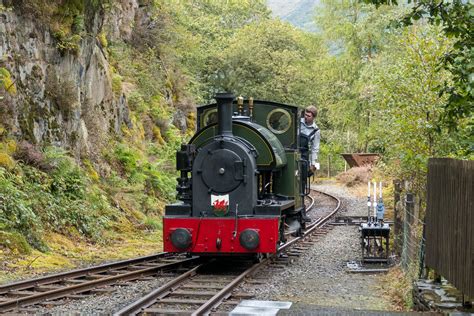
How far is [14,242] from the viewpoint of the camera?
11961mm

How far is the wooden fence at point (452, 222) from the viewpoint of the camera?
21.1ft

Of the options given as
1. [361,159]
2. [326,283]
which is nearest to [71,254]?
[326,283]

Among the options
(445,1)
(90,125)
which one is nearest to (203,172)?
(445,1)

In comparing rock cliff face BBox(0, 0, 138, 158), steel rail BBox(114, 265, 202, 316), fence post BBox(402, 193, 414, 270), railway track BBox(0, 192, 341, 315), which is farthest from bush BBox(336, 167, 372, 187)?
steel rail BBox(114, 265, 202, 316)

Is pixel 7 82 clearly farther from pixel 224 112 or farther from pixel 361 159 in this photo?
pixel 361 159

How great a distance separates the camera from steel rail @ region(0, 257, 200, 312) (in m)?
8.10

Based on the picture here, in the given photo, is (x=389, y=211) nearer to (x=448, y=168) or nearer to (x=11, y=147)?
(x=11, y=147)

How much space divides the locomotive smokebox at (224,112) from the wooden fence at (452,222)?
3717 millimetres

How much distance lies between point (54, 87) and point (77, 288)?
25.9 feet

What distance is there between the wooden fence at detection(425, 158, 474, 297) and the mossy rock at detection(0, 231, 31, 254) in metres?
6.88

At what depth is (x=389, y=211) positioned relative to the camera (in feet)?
74.7

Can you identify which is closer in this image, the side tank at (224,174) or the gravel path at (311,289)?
the gravel path at (311,289)

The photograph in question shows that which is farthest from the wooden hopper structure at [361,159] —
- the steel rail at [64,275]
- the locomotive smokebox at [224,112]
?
the locomotive smokebox at [224,112]

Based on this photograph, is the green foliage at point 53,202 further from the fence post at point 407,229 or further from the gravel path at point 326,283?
the fence post at point 407,229
